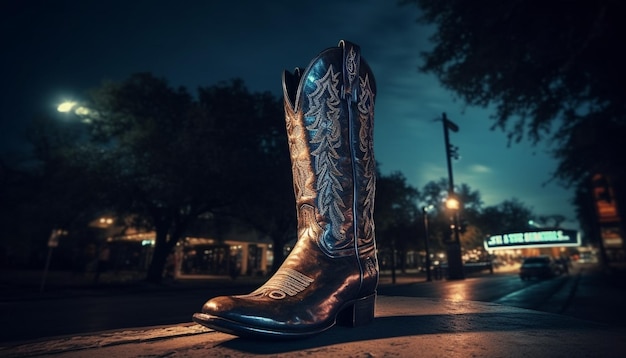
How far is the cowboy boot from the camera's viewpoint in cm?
135

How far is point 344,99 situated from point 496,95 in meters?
9.72

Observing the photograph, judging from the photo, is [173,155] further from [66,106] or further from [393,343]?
[393,343]

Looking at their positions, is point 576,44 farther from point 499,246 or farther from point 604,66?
point 499,246

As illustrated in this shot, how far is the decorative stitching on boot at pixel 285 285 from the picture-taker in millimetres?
1213

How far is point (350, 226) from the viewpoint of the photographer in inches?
59.2

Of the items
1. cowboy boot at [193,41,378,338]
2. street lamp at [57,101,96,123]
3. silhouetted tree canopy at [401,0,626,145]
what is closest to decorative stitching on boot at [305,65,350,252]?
cowboy boot at [193,41,378,338]

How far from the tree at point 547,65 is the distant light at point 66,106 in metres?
12.4

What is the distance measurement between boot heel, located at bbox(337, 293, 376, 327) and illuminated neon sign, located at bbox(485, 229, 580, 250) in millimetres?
32911

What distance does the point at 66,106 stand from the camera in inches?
484

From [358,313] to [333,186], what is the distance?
22.1 inches

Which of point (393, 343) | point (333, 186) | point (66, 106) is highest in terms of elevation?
point (66, 106)

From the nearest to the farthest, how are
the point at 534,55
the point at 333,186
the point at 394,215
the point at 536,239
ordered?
the point at 333,186
the point at 534,55
the point at 394,215
the point at 536,239

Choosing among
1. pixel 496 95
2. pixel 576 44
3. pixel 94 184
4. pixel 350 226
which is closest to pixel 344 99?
pixel 350 226

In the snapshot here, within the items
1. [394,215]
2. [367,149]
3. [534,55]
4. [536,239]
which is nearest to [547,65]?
[534,55]
